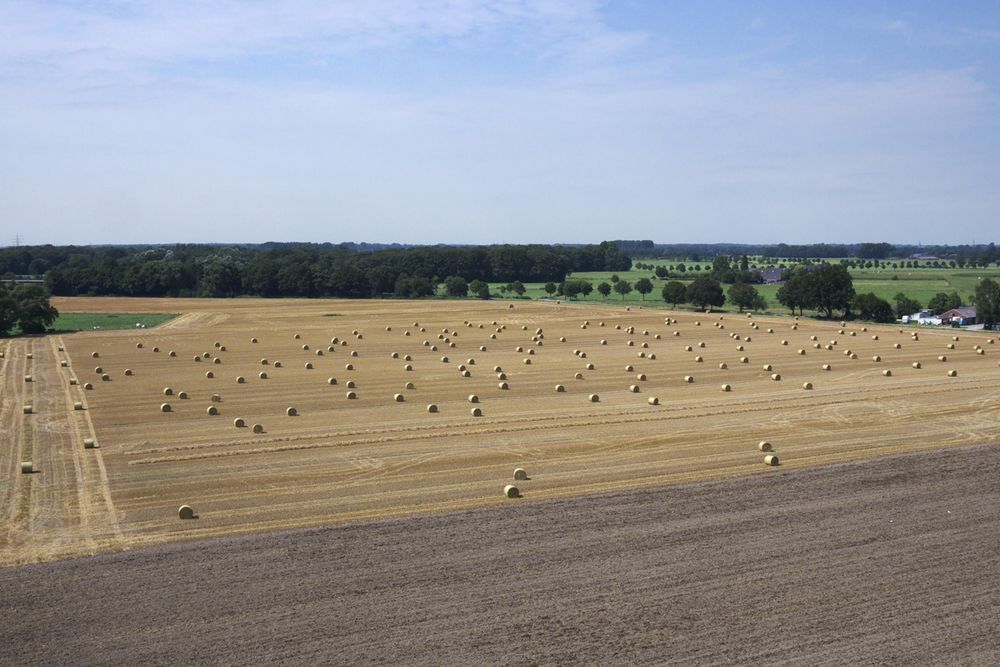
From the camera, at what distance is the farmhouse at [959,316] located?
10081cm

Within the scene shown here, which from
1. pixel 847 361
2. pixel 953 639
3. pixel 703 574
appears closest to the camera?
pixel 953 639

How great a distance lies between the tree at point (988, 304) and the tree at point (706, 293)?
25.8m

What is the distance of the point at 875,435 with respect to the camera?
107 ft

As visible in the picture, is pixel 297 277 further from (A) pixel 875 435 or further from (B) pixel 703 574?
(B) pixel 703 574

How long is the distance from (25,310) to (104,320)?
12.0 m

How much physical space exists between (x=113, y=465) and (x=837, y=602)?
811 inches

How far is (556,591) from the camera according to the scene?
1791 centimetres

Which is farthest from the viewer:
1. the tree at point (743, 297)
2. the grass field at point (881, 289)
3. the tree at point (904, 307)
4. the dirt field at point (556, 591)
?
the grass field at point (881, 289)

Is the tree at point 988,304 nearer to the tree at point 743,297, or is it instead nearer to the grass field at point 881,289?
the grass field at point 881,289

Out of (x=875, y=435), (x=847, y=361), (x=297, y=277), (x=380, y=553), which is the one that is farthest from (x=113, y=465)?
(x=297, y=277)

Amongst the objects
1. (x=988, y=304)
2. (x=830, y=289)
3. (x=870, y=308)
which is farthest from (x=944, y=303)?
(x=830, y=289)

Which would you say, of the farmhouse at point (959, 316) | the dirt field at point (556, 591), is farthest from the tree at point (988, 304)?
the dirt field at point (556, 591)

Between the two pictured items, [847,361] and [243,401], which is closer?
[243,401]

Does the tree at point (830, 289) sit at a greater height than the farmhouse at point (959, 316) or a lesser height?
greater
